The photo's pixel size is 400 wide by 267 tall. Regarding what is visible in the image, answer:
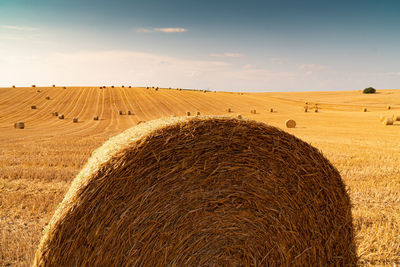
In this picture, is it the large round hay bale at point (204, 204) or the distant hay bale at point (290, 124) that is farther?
the distant hay bale at point (290, 124)

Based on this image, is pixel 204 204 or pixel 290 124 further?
pixel 290 124

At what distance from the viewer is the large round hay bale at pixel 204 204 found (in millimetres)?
2445

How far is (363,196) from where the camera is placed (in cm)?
570

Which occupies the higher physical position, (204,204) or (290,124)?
(204,204)

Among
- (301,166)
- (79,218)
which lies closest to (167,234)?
(79,218)

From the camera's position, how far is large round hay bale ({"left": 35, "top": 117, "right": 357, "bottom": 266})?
2445 millimetres

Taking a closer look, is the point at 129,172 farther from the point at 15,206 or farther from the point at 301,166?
the point at 15,206

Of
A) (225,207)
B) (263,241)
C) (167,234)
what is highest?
(225,207)

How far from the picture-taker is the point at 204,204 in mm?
2764

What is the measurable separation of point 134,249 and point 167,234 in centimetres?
33

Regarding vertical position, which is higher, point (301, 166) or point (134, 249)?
point (301, 166)

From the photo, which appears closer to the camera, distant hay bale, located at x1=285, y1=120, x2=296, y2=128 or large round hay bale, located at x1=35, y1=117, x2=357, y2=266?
large round hay bale, located at x1=35, y1=117, x2=357, y2=266

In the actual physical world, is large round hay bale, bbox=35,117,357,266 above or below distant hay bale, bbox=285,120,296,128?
above

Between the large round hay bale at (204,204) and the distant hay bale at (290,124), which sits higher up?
the large round hay bale at (204,204)
